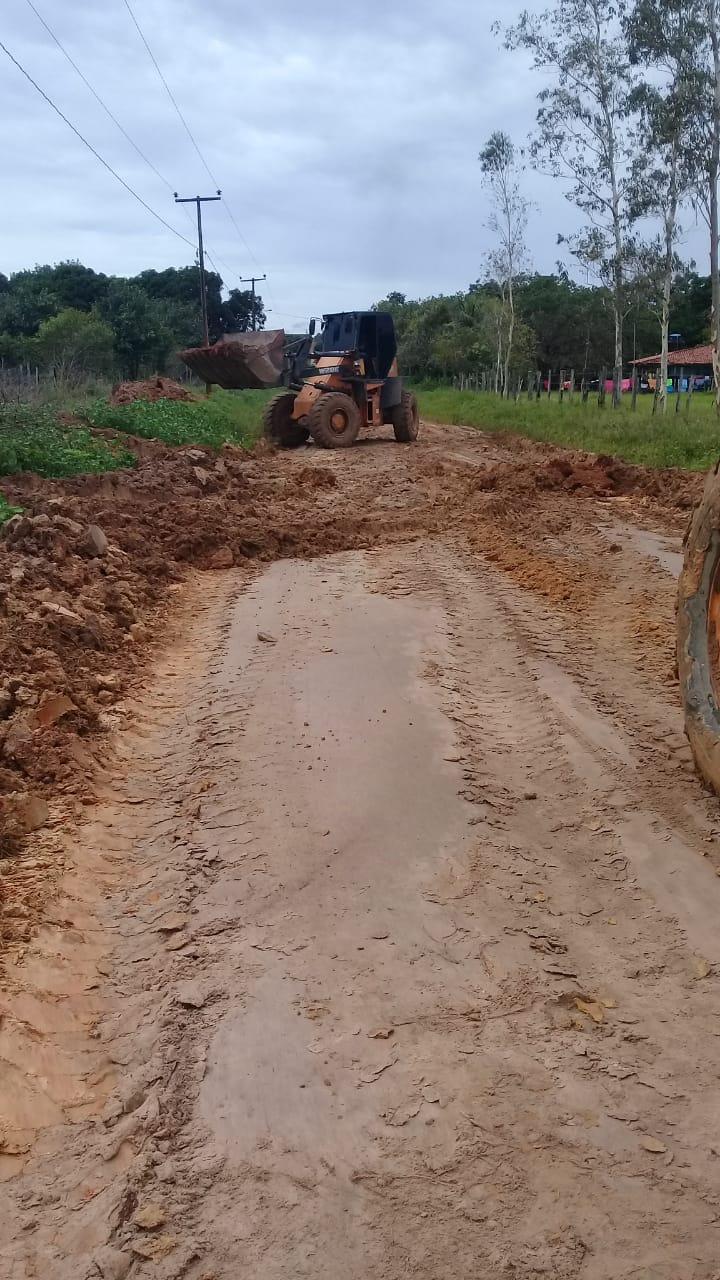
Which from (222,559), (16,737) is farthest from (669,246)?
(16,737)

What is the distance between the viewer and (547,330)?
60.2 meters

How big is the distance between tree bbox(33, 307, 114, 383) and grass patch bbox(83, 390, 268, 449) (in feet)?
51.2

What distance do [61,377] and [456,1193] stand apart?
95.4ft

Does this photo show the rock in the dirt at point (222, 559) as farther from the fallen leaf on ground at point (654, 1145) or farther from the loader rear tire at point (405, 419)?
the loader rear tire at point (405, 419)

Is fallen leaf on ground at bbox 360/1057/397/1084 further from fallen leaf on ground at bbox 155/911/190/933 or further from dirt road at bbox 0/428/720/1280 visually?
fallen leaf on ground at bbox 155/911/190/933

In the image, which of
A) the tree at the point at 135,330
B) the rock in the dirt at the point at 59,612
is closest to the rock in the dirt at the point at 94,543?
the rock in the dirt at the point at 59,612

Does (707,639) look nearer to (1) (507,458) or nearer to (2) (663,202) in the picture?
(1) (507,458)

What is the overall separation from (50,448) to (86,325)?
28358 mm

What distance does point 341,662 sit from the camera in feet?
21.9

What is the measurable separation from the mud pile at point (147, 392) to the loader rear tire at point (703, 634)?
20190mm

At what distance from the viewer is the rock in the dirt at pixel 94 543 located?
9.02 m

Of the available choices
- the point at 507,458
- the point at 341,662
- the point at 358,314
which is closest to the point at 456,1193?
the point at 341,662

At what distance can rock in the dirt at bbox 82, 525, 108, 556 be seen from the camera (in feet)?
29.6

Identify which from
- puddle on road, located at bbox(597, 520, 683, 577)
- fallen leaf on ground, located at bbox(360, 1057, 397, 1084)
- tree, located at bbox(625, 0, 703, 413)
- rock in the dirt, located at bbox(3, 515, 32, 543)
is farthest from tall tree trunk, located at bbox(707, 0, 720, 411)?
fallen leaf on ground, located at bbox(360, 1057, 397, 1084)
